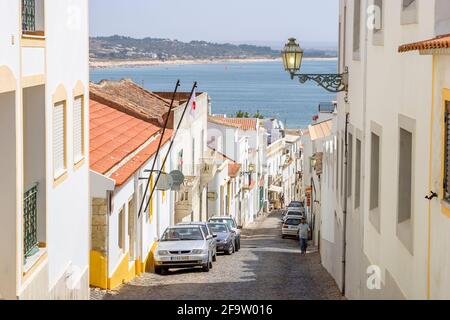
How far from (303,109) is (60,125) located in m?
187

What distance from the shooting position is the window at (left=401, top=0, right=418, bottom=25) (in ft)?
37.3

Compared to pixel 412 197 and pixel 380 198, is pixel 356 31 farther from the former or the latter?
pixel 412 197

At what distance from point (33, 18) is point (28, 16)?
282 mm

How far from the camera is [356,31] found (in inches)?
728

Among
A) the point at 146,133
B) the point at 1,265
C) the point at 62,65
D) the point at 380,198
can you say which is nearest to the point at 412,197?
the point at 380,198

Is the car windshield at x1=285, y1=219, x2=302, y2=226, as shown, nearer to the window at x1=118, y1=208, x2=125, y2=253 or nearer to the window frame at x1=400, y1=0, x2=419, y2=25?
the window at x1=118, y1=208, x2=125, y2=253

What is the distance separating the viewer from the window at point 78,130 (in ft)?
51.5

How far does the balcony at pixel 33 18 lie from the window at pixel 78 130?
341 cm

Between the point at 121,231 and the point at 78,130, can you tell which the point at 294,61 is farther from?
the point at 121,231

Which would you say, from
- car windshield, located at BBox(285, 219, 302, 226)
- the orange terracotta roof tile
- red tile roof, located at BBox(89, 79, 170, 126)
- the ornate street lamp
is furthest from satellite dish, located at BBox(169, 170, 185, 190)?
car windshield, located at BBox(285, 219, 302, 226)

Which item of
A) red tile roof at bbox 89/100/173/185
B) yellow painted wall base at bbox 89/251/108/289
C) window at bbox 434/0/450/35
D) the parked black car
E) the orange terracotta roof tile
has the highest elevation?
window at bbox 434/0/450/35

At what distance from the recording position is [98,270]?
62.7 ft

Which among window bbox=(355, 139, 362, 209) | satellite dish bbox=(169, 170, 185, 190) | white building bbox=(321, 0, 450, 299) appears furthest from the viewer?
satellite dish bbox=(169, 170, 185, 190)

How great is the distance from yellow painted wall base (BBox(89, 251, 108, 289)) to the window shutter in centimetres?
343
